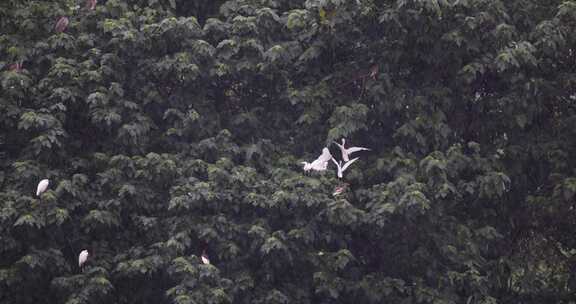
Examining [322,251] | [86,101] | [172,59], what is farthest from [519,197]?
[86,101]

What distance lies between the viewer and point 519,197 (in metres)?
6.32

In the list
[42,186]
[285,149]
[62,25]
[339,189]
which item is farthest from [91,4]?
[339,189]

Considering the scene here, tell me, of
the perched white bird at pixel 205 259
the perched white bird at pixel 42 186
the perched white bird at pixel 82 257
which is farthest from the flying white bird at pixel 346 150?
the perched white bird at pixel 42 186

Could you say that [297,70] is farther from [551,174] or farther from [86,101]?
[551,174]

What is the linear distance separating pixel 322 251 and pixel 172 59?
5.27ft

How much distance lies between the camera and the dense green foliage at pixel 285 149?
5.68m

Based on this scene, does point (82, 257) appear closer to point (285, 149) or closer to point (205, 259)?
point (205, 259)

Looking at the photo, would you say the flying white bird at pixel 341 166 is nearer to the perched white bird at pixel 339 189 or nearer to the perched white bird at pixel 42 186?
the perched white bird at pixel 339 189

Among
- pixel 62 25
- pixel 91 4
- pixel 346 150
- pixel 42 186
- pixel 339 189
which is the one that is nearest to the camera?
pixel 42 186

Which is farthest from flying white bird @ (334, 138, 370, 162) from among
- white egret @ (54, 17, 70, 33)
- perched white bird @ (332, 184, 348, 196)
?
white egret @ (54, 17, 70, 33)

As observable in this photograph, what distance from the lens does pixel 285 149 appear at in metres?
6.21

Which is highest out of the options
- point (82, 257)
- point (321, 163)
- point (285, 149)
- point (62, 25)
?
point (62, 25)

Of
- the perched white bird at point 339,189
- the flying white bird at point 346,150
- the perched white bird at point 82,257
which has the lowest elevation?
the perched white bird at point 82,257

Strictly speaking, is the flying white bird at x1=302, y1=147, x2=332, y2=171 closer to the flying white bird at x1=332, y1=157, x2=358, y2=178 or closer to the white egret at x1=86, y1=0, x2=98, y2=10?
the flying white bird at x1=332, y1=157, x2=358, y2=178
